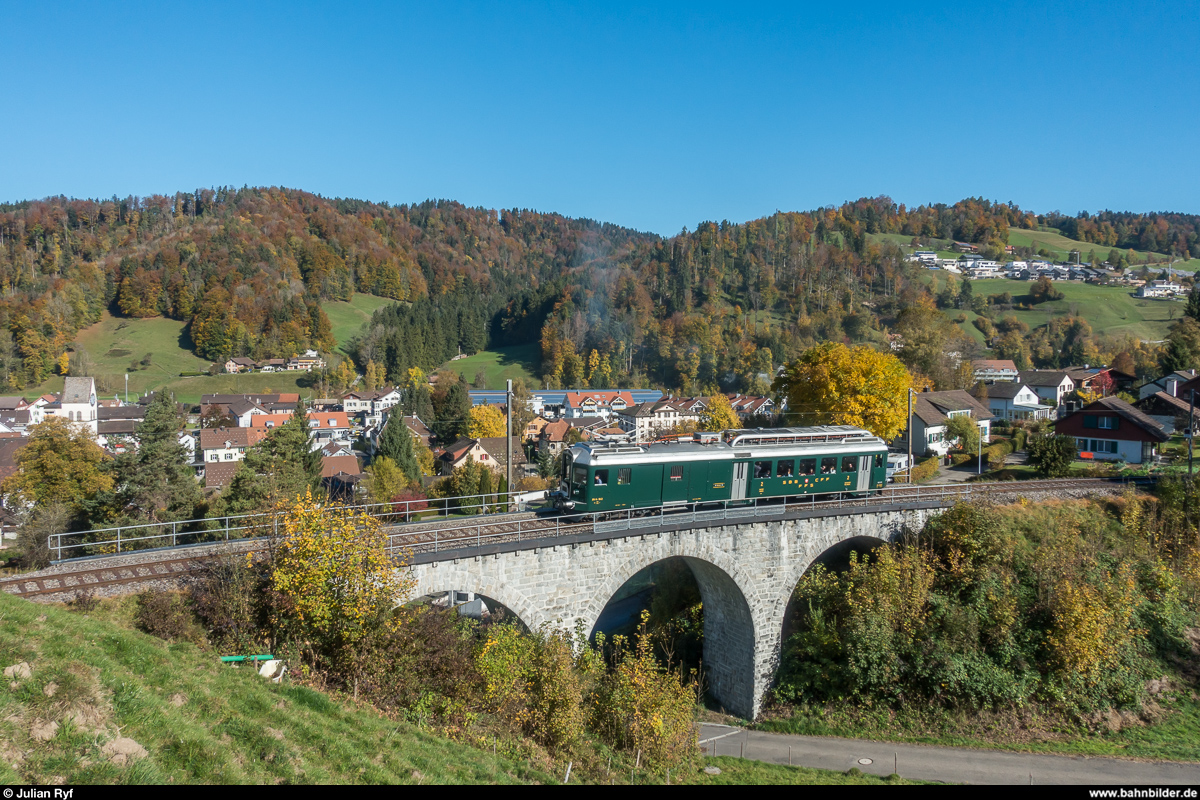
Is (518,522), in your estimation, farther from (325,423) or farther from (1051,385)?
(325,423)

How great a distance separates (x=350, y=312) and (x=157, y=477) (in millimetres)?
129288

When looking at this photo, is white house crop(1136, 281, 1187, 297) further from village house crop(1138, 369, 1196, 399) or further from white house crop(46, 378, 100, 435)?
white house crop(46, 378, 100, 435)

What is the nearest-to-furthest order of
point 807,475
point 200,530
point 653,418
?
point 200,530 → point 807,475 → point 653,418

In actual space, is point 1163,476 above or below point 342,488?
above

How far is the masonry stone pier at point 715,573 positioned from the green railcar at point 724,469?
1712 millimetres

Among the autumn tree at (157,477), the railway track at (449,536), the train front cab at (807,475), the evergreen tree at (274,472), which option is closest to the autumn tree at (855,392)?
the railway track at (449,536)

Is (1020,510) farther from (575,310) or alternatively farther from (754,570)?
(575,310)

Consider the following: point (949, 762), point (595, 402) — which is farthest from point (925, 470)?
point (595, 402)

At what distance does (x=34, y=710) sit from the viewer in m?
8.03

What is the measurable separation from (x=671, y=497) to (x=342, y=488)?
36339 millimetres

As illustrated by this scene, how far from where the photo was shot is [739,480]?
24.3 metres

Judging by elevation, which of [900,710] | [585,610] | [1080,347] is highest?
[1080,347]

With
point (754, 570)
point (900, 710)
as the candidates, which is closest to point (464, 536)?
point (754, 570)

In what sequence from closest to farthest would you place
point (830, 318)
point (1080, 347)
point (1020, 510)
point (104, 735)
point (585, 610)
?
point (104, 735) → point (585, 610) → point (1020, 510) → point (1080, 347) → point (830, 318)
